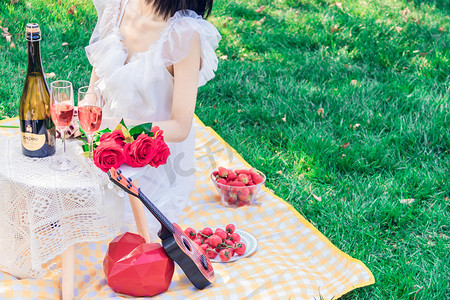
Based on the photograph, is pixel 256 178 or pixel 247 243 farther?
pixel 256 178

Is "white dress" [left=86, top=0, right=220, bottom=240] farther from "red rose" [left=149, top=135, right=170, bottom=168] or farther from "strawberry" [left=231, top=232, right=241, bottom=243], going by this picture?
"red rose" [left=149, top=135, right=170, bottom=168]

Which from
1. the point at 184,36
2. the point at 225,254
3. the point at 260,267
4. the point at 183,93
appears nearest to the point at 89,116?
the point at 183,93

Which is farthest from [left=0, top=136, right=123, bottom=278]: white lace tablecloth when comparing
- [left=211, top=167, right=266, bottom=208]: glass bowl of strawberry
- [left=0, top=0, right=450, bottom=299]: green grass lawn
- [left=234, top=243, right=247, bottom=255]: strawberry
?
[left=0, top=0, right=450, bottom=299]: green grass lawn

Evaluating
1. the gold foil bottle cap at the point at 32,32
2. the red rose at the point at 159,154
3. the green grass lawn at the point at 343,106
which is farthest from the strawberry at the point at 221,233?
the gold foil bottle cap at the point at 32,32

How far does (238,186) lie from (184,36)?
1.05m

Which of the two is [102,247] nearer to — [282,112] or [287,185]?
[287,185]

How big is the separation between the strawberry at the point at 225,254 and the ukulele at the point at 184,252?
0.65 ft

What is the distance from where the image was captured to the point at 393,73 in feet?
17.8

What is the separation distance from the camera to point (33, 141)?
2529 millimetres

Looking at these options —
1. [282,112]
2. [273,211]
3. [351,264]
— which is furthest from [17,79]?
[351,264]

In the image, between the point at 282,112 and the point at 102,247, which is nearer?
the point at 102,247

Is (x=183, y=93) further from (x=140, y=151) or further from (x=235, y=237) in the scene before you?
(x=235, y=237)

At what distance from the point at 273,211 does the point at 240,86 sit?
1802 millimetres

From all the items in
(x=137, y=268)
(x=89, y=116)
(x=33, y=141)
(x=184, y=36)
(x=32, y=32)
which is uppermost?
(x=32, y=32)
